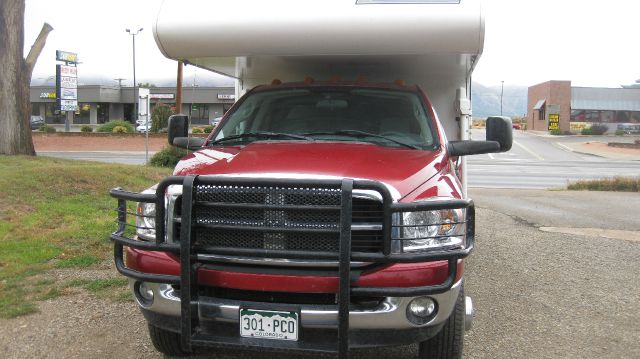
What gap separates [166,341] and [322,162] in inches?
61.7

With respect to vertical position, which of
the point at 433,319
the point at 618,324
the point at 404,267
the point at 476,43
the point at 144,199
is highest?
the point at 476,43

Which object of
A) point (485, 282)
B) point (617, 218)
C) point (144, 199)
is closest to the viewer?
point (144, 199)

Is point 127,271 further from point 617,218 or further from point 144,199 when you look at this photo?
point 617,218

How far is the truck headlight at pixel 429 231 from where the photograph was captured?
9.73 ft

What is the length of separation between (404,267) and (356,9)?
218 cm

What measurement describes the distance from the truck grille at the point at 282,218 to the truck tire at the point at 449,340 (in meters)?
0.74

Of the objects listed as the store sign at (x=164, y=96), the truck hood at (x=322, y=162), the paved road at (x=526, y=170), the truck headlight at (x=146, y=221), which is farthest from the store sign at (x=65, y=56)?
the truck headlight at (x=146, y=221)

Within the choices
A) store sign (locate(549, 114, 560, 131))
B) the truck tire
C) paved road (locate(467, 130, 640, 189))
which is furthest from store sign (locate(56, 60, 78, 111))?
store sign (locate(549, 114, 560, 131))

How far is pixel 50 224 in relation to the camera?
7801mm

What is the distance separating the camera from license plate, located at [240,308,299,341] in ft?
9.54

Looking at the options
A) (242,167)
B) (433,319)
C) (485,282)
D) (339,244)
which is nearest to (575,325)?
(485,282)

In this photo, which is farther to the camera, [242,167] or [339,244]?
[242,167]

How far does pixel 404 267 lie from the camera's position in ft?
9.59

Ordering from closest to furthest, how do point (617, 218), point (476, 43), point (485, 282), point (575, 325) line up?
point (476, 43) < point (575, 325) < point (485, 282) < point (617, 218)
